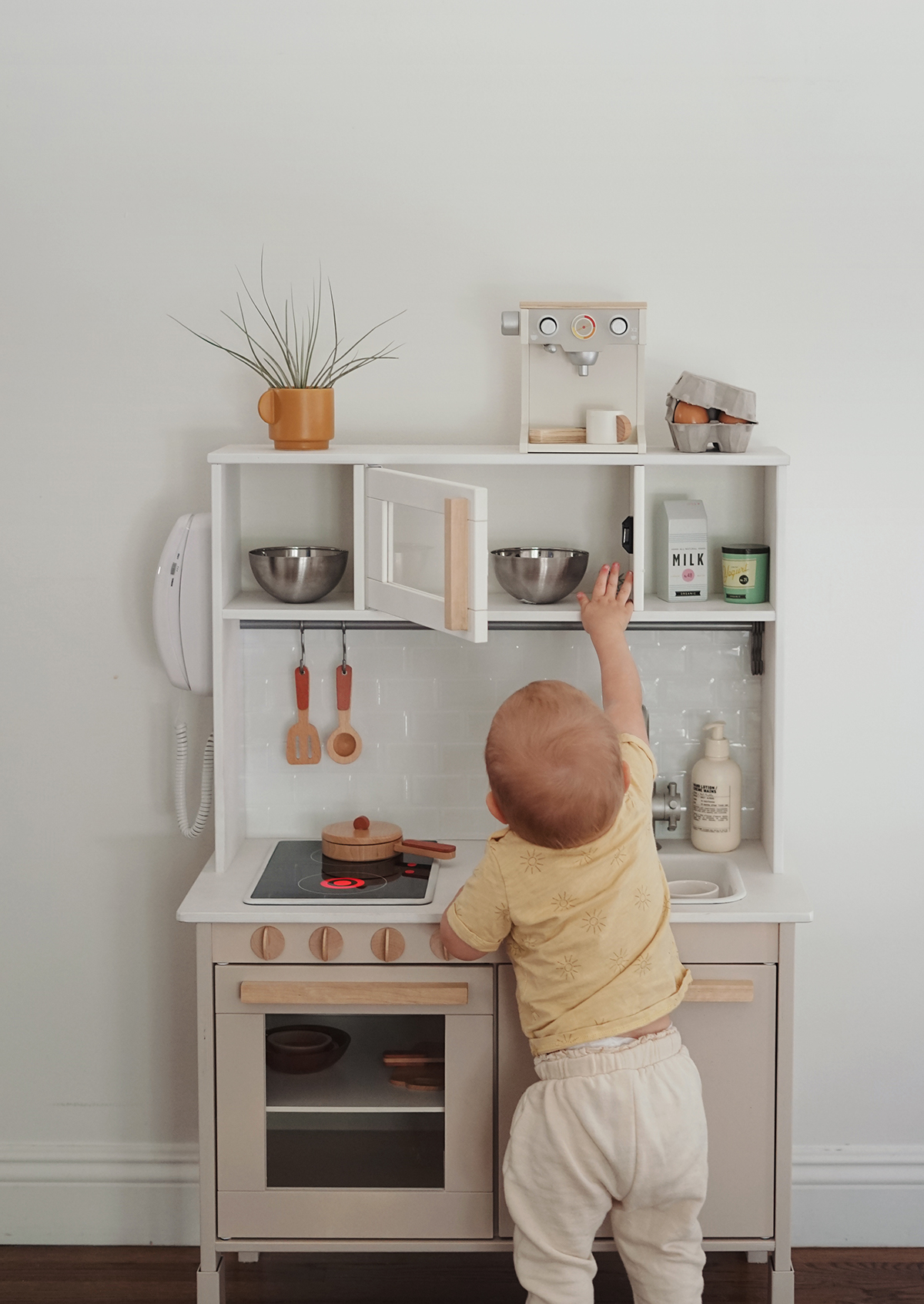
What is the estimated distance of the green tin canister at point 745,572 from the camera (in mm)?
2375

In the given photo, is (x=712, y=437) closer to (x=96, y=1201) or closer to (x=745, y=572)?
(x=745, y=572)

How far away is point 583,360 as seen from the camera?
2295 mm

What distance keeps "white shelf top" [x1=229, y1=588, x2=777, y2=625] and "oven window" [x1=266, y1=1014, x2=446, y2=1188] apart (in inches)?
29.1

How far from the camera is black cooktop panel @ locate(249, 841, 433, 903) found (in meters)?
2.27

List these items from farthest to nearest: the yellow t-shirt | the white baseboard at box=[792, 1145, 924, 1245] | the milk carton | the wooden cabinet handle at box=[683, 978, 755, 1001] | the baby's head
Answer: the white baseboard at box=[792, 1145, 924, 1245] < the milk carton < the wooden cabinet handle at box=[683, 978, 755, 1001] < the yellow t-shirt < the baby's head

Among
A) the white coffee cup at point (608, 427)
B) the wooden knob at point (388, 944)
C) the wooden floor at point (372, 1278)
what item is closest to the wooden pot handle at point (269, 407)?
the white coffee cup at point (608, 427)

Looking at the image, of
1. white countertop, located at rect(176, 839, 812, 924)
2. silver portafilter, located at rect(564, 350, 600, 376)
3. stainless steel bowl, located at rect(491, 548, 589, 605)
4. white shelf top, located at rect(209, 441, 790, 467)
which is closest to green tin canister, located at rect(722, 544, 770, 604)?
white shelf top, located at rect(209, 441, 790, 467)

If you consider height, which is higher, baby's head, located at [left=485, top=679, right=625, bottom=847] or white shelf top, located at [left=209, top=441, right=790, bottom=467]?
white shelf top, located at [left=209, top=441, right=790, bottom=467]

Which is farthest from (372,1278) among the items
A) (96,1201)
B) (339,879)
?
(339,879)

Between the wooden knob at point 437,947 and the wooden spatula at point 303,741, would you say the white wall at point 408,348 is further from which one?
the wooden knob at point 437,947

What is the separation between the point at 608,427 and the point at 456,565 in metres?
0.46

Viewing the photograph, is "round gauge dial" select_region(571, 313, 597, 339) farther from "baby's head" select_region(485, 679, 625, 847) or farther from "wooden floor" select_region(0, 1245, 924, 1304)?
"wooden floor" select_region(0, 1245, 924, 1304)

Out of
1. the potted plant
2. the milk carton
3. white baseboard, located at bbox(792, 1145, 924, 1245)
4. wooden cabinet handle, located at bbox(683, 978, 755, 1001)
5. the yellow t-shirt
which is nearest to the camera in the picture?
the yellow t-shirt

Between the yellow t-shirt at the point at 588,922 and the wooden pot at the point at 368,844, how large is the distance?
1.24ft
